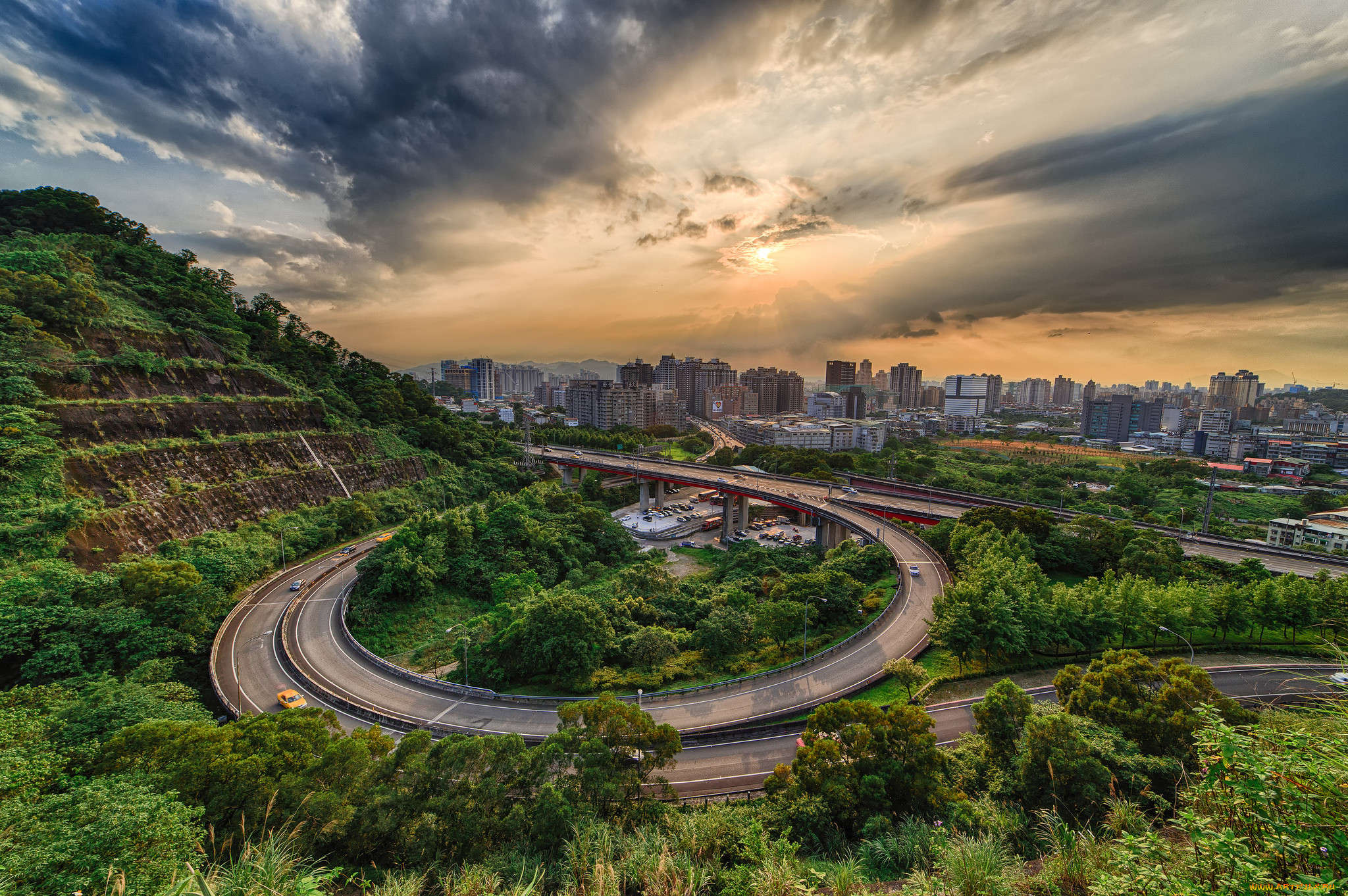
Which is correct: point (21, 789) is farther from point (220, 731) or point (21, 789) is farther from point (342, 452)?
point (342, 452)

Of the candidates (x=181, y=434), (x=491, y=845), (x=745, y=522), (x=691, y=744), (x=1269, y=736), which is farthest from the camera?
(x=745, y=522)

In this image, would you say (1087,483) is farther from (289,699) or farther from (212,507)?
(212,507)

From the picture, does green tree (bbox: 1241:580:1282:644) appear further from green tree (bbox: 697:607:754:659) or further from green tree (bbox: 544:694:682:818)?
green tree (bbox: 544:694:682:818)

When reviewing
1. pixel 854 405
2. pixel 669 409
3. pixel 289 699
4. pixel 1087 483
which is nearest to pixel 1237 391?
pixel 854 405

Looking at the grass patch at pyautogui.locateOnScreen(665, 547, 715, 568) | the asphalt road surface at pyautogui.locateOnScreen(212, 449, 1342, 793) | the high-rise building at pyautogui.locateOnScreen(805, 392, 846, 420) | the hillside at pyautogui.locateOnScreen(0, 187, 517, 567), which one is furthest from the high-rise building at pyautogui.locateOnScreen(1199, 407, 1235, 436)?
the hillside at pyautogui.locateOnScreen(0, 187, 517, 567)

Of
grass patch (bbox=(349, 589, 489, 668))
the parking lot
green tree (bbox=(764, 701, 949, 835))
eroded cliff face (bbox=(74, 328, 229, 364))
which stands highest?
eroded cliff face (bbox=(74, 328, 229, 364))

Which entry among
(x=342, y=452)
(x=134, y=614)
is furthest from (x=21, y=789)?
(x=342, y=452)
